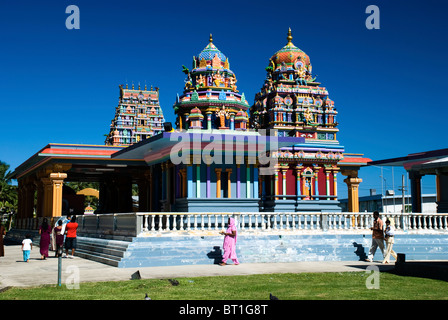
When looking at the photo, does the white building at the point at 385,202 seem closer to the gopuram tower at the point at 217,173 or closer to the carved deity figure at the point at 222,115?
the carved deity figure at the point at 222,115

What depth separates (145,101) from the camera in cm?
6919

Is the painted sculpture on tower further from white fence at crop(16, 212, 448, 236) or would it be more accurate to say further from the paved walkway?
the paved walkway

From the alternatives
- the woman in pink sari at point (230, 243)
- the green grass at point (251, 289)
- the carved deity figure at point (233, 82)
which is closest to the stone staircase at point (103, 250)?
the woman in pink sari at point (230, 243)

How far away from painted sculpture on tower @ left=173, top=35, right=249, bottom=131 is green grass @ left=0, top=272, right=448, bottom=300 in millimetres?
21299

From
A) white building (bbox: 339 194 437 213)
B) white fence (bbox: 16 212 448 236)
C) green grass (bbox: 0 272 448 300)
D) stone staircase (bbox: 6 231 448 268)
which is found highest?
white building (bbox: 339 194 437 213)

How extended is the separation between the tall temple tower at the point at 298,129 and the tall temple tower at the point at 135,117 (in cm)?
2380

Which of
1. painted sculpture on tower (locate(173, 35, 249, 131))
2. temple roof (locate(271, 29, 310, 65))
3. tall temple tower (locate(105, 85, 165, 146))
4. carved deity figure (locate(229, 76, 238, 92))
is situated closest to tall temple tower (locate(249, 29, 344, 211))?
temple roof (locate(271, 29, 310, 65))

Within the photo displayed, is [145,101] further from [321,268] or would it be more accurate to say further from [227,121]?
[321,268]

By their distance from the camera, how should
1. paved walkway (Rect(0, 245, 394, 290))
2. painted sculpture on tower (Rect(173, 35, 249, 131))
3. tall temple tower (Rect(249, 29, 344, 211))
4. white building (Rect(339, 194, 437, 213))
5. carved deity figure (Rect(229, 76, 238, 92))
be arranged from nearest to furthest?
paved walkway (Rect(0, 245, 394, 290))
painted sculpture on tower (Rect(173, 35, 249, 131))
tall temple tower (Rect(249, 29, 344, 211))
carved deity figure (Rect(229, 76, 238, 92))
white building (Rect(339, 194, 437, 213))

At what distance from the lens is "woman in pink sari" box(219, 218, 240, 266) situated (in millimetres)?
16297

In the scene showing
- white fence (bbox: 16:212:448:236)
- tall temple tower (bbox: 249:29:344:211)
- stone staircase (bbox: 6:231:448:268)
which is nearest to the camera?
stone staircase (bbox: 6:231:448:268)
